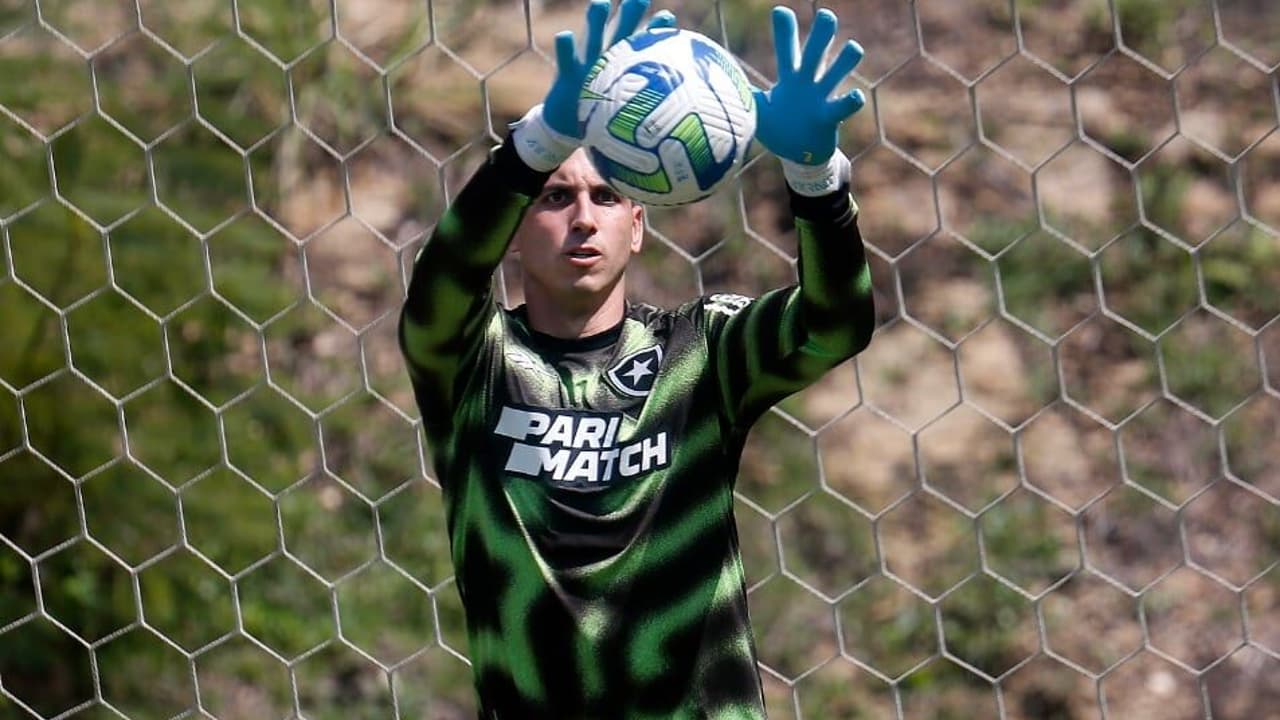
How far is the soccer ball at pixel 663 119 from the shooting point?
133 centimetres

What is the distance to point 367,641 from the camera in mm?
2375

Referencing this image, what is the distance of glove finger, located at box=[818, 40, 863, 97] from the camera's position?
4.33 ft

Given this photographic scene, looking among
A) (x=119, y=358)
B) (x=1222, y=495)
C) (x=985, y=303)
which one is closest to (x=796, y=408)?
(x=985, y=303)

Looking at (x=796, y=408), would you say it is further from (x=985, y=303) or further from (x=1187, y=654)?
(x=1187, y=654)

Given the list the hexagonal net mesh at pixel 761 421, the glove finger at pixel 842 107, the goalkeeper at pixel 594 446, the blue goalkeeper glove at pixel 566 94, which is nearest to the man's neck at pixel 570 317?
the goalkeeper at pixel 594 446

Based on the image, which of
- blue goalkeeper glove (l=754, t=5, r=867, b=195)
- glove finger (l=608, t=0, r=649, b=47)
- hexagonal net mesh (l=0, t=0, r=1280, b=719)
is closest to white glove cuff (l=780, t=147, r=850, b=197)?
blue goalkeeper glove (l=754, t=5, r=867, b=195)

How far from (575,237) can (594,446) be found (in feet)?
0.51

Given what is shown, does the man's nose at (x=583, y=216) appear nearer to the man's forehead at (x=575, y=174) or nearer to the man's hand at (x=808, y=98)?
the man's forehead at (x=575, y=174)

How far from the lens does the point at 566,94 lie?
1.34m

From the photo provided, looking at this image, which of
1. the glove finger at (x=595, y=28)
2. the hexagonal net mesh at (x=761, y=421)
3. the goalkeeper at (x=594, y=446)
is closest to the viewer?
the glove finger at (x=595, y=28)

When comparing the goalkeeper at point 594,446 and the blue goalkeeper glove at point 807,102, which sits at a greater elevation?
the blue goalkeeper glove at point 807,102

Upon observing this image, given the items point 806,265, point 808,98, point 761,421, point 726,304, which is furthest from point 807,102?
point 761,421

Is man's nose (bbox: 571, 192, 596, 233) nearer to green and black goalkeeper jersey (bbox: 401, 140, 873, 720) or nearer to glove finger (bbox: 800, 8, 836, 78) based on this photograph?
green and black goalkeeper jersey (bbox: 401, 140, 873, 720)

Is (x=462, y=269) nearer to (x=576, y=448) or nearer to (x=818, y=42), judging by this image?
(x=576, y=448)
